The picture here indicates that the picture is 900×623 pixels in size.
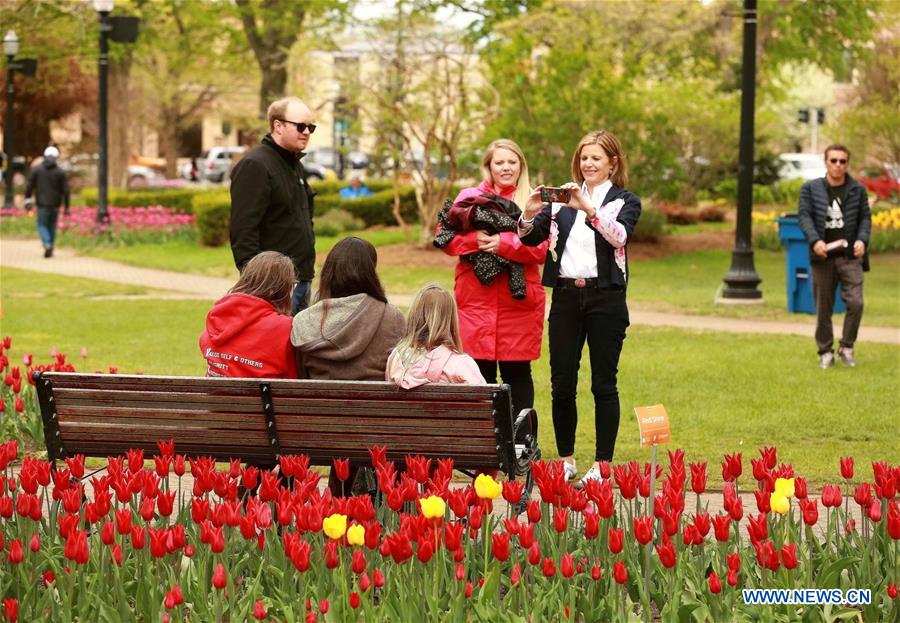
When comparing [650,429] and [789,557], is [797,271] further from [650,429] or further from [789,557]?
[789,557]

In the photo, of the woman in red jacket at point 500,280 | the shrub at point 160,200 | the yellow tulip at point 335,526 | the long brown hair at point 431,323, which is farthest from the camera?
the shrub at point 160,200

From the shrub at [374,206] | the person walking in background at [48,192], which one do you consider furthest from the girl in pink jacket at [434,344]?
the shrub at [374,206]

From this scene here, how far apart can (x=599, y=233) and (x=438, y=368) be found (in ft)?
4.52

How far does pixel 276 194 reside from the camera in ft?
26.1

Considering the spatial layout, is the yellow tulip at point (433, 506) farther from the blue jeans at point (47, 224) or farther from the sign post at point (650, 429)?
the blue jeans at point (47, 224)

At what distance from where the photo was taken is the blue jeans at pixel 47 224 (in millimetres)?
25359

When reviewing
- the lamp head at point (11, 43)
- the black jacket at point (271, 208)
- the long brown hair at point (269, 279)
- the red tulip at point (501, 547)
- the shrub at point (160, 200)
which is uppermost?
the lamp head at point (11, 43)

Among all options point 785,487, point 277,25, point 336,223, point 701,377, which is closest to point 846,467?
point 785,487

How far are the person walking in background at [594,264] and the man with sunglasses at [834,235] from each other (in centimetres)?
506

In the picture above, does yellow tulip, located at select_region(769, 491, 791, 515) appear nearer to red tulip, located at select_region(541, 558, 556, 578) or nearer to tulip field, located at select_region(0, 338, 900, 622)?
tulip field, located at select_region(0, 338, 900, 622)

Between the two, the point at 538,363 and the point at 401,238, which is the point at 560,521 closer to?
the point at 538,363

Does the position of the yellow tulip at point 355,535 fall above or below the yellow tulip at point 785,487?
below

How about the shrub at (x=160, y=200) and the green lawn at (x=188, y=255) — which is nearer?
the green lawn at (x=188, y=255)

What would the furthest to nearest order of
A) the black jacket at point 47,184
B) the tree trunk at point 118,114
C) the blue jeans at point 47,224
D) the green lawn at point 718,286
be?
the tree trunk at point 118,114 < the blue jeans at point 47,224 < the black jacket at point 47,184 < the green lawn at point 718,286
